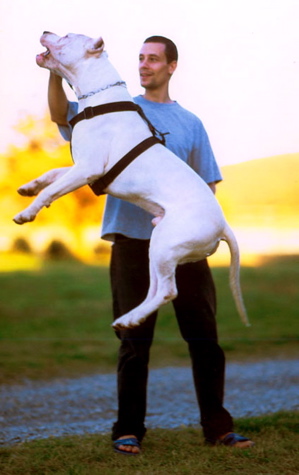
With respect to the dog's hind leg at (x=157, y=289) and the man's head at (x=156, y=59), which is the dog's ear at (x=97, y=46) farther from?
the dog's hind leg at (x=157, y=289)

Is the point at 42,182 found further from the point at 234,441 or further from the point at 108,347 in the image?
the point at 108,347

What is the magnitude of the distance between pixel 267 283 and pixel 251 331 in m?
1.10

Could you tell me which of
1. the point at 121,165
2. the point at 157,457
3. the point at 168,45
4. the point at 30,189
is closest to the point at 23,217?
the point at 30,189

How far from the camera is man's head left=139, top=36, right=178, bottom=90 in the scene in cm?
399

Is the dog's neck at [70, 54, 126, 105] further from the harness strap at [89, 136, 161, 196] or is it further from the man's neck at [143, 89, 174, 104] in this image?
the man's neck at [143, 89, 174, 104]

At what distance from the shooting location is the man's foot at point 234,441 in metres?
4.30

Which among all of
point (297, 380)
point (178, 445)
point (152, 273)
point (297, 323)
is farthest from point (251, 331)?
point (152, 273)

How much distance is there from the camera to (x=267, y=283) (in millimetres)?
10836

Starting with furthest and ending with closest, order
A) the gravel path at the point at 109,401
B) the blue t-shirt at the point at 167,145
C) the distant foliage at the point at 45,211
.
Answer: the distant foliage at the point at 45,211
the gravel path at the point at 109,401
the blue t-shirt at the point at 167,145

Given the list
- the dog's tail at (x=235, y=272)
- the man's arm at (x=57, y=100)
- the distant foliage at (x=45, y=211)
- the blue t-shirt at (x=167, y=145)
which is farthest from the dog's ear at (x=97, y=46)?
the distant foliage at (x=45, y=211)

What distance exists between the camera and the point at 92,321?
10086mm

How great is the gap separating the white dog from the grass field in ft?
4.14

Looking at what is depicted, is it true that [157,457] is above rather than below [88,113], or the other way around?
below

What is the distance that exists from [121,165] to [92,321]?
6.99m
